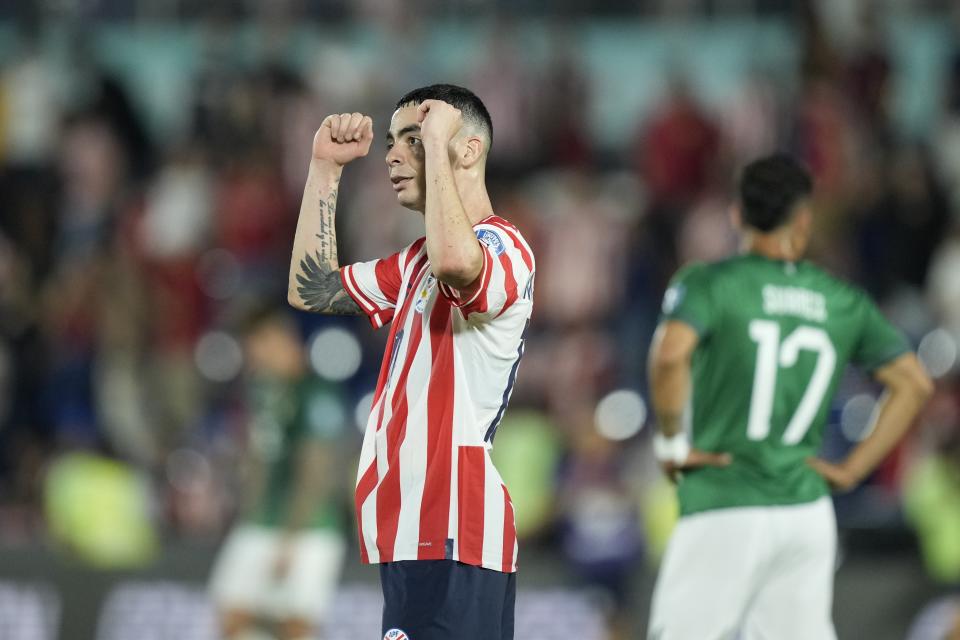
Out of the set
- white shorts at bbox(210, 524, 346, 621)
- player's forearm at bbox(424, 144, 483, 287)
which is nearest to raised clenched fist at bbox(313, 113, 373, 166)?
player's forearm at bbox(424, 144, 483, 287)

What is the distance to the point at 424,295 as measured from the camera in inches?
184

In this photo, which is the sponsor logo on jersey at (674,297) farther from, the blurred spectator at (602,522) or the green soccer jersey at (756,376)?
the blurred spectator at (602,522)

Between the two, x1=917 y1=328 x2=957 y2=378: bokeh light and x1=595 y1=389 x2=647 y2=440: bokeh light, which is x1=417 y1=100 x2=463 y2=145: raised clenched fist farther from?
x1=917 y1=328 x2=957 y2=378: bokeh light

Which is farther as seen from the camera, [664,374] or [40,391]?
[40,391]

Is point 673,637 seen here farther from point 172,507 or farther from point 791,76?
point 791,76

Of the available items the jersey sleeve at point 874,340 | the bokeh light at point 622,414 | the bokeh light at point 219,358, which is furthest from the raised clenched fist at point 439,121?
the bokeh light at point 219,358

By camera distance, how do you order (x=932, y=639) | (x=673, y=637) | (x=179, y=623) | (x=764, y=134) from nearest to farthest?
(x=673, y=637), (x=932, y=639), (x=179, y=623), (x=764, y=134)

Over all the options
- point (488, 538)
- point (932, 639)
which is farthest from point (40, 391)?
point (488, 538)

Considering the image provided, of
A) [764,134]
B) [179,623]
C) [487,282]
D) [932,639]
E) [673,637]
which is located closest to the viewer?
[487,282]

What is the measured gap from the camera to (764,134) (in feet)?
42.4

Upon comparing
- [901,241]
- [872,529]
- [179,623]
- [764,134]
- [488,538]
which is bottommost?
[179,623]

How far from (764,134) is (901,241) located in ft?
5.16

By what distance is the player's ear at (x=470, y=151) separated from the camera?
4621 mm

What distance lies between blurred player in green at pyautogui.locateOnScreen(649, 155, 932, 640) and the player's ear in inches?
56.1
